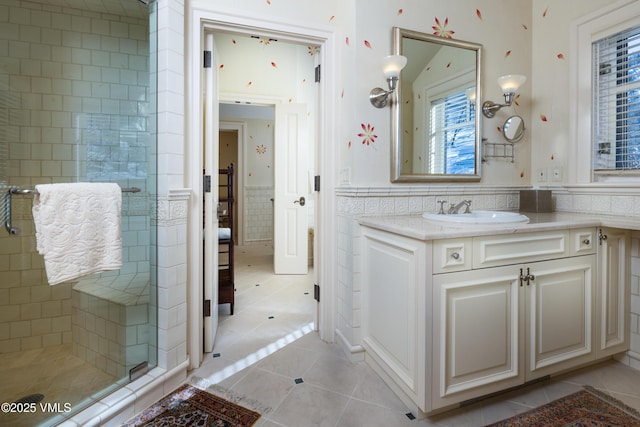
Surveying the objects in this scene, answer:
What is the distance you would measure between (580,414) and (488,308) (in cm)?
65

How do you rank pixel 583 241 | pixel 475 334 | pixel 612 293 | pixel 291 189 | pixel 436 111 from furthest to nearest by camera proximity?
1. pixel 291 189
2. pixel 436 111
3. pixel 612 293
4. pixel 583 241
5. pixel 475 334

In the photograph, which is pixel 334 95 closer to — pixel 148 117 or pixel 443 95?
pixel 443 95

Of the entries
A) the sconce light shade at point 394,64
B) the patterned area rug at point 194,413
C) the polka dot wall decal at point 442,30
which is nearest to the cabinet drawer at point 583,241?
the sconce light shade at point 394,64

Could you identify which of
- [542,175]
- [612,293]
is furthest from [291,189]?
[612,293]

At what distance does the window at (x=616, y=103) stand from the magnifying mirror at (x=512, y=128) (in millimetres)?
400

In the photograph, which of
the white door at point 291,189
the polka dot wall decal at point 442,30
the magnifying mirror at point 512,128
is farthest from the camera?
the white door at point 291,189

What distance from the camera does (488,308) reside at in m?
1.48

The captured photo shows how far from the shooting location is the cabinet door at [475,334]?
1.40m

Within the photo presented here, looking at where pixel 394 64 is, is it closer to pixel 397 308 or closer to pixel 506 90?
pixel 506 90

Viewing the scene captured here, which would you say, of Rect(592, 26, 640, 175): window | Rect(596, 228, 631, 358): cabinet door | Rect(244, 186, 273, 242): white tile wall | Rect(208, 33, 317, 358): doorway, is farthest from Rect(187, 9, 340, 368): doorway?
Rect(244, 186, 273, 242): white tile wall

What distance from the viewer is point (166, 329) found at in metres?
1.68

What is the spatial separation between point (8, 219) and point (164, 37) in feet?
3.86

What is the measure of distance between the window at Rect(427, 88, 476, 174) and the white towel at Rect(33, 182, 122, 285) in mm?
1791

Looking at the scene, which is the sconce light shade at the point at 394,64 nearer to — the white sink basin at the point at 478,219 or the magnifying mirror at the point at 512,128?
the white sink basin at the point at 478,219
